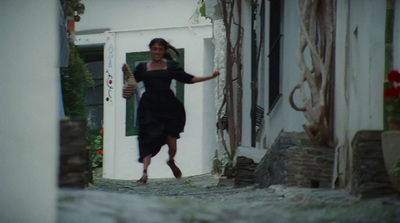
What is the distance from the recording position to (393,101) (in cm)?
769

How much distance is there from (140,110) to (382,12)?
4.40 metres

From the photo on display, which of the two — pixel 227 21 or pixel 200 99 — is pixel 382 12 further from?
pixel 200 99

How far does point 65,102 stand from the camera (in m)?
11.5

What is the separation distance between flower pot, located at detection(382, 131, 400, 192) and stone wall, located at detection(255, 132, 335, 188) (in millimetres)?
1604

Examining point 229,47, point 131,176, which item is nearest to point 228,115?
point 229,47

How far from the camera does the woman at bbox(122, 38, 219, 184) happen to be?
38.4 feet

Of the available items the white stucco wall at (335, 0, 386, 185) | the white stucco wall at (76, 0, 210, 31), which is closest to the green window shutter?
the white stucco wall at (76, 0, 210, 31)

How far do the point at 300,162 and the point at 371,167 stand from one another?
162 cm

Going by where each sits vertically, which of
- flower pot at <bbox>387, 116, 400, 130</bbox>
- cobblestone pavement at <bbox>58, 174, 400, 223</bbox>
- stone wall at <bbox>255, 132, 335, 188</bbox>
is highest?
flower pot at <bbox>387, 116, 400, 130</bbox>

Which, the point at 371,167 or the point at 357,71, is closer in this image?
the point at 371,167

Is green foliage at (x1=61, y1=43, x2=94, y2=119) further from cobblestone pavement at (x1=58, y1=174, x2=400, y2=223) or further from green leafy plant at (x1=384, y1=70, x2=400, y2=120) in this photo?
green leafy plant at (x1=384, y1=70, x2=400, y2=120)

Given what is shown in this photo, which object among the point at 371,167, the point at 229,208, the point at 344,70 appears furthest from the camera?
the point at 344,70

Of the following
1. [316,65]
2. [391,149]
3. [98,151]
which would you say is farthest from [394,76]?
[98,151]

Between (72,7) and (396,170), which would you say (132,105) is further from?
(396,170)
